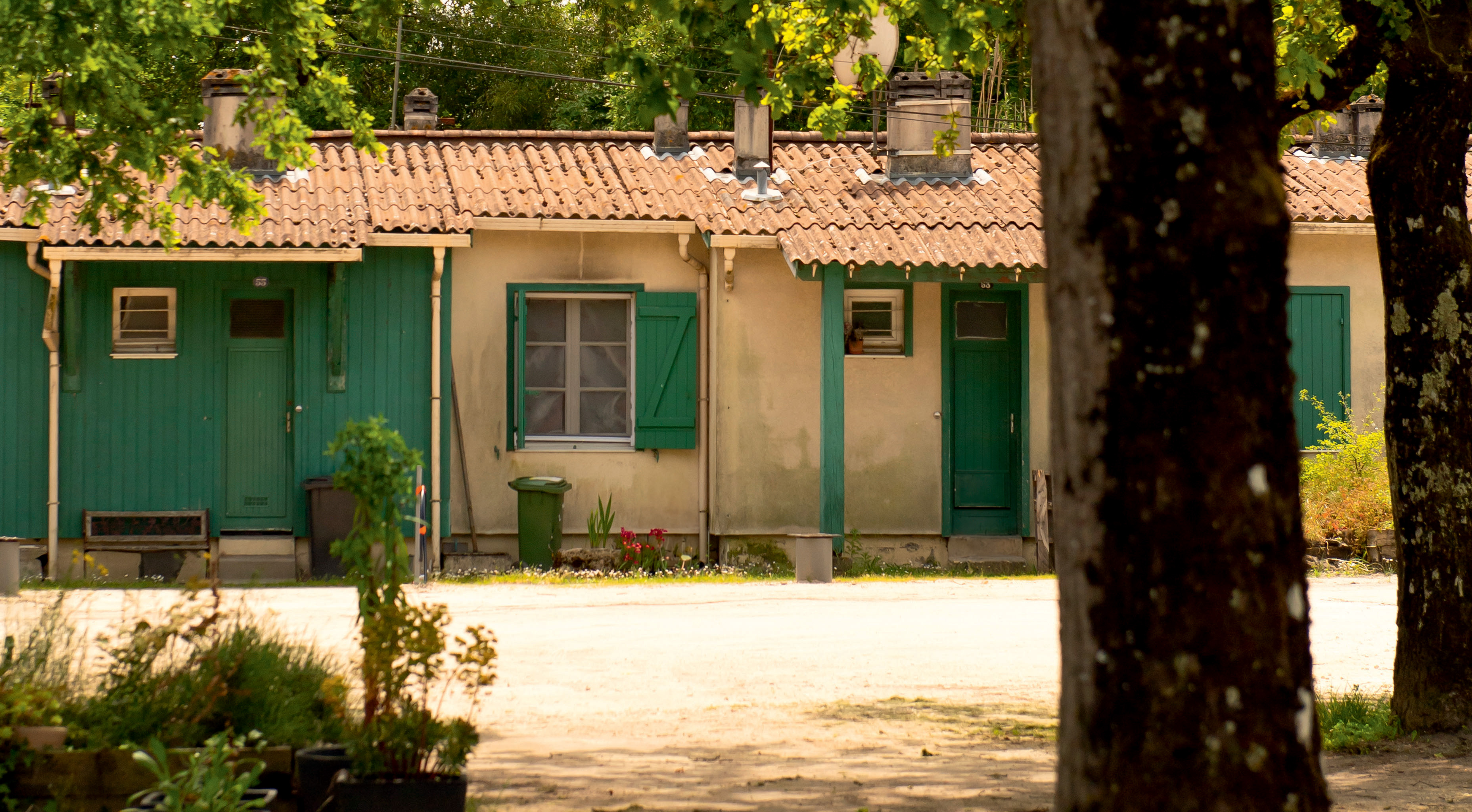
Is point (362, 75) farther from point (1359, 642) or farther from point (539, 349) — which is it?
point (1359, 642)

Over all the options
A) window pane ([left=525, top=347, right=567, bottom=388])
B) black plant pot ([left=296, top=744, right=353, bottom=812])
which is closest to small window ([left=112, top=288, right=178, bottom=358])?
window pane ([left=525, top=347, right=567, bottom=388])

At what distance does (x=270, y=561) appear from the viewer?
45.0ft

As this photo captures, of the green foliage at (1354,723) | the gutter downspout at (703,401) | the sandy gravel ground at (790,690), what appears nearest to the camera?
the sandy gravel ground at (790,690)

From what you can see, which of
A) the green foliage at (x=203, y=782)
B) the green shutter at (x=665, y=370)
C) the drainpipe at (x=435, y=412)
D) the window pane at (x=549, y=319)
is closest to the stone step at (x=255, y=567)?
the drainpipe at (x=435, y=412)

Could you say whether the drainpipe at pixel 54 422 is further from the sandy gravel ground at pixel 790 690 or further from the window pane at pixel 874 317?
the window pane at pixel 874 317

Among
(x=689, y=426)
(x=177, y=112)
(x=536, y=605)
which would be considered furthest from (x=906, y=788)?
(x=689, y=426)

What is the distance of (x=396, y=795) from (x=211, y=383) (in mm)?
10712

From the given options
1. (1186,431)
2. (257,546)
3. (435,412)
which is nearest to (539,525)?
(435,412)

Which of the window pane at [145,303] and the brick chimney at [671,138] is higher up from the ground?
the brick chimney at [671,138]

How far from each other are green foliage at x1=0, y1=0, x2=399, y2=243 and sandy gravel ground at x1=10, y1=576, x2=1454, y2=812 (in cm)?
220

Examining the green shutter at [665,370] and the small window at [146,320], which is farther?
the green shutter at [665,370]

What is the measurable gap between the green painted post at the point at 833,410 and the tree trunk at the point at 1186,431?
35.7 feet

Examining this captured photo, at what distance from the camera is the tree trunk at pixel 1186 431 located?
8.70 feet

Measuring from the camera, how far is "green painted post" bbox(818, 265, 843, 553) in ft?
44.7
